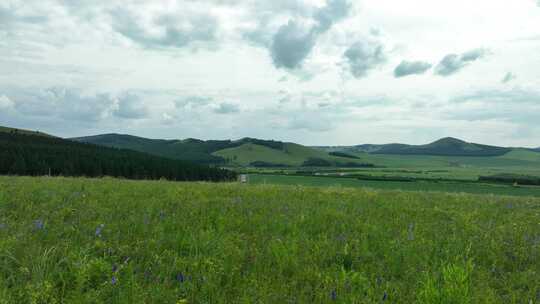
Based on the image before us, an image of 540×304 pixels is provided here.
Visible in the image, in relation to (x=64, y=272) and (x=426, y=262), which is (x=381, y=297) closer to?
(x=426, y=262)

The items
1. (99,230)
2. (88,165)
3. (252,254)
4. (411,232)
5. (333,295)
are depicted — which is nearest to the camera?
(333,295)

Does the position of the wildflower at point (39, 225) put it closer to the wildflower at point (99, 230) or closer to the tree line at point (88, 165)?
the wildflower at point (99, 230)

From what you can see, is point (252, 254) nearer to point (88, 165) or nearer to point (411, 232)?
point (411, 232)

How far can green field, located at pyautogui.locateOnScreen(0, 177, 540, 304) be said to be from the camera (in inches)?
152

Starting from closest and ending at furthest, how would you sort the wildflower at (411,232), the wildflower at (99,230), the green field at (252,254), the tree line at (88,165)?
1. the green field at (252,254)
2. the wildflower at (99,230)
3. the wildflower at (411,232)
4. the tree line at (88,165)

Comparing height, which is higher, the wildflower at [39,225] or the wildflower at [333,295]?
the wildflower at [39,225]

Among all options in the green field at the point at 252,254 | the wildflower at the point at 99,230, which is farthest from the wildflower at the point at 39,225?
the wildflower at the point at 99,230

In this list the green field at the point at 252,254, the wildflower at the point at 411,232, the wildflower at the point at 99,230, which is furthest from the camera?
the wildflower at the point at 411,232

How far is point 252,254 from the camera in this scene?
16.8 feet

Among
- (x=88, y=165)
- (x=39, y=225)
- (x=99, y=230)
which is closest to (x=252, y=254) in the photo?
(x=99, y=230)

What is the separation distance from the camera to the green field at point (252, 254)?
3.87 meters

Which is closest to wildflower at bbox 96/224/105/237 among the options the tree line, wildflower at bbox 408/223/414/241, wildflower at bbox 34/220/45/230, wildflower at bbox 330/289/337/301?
wildflower at bbox 34/220/45/230

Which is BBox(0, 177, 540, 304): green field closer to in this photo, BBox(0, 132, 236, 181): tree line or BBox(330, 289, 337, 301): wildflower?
BBox(330, 289, 337, 301): wildflower

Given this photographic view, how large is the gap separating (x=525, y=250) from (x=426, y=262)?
252 centimetres
